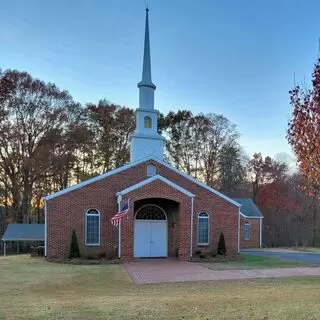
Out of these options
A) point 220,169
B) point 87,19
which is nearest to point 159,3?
point 87,19

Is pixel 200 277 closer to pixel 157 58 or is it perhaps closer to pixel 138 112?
pixel 138 112

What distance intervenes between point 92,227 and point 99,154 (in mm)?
19945

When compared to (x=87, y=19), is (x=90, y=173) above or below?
below

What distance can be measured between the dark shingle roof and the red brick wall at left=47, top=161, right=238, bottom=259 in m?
11.2

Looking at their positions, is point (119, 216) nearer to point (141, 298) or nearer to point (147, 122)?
point (147, 122)

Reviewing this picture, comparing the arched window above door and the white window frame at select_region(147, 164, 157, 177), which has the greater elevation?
the white window frame at select_region(147, 164, 157, 177)

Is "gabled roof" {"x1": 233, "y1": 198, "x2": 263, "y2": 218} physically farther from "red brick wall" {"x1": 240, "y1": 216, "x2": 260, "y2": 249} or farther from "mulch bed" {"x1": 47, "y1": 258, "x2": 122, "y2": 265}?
"mulch bed" {"x1": 47, "y1": 258, "x2": 122, "y2": 265}

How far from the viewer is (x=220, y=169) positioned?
47281 millimetres

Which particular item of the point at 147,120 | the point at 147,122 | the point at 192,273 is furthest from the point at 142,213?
the point at 192,273

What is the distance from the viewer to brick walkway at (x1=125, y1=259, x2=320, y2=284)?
47.2 feet

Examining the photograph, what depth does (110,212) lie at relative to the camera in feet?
72.5

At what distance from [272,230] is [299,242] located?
3240mm

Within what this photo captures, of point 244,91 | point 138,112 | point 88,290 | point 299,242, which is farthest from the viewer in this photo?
point 299,242

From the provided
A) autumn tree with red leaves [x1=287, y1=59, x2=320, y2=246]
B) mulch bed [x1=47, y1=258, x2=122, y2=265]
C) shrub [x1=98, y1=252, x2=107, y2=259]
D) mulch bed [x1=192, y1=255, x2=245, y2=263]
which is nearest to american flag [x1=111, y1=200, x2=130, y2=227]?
mulch bed [x1=47, y1=258, x2=122, y2=265]
